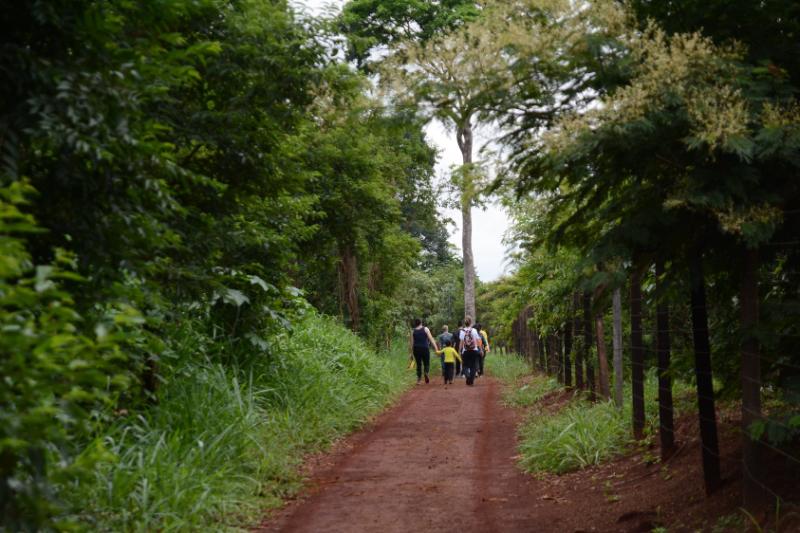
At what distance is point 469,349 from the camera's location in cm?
1923

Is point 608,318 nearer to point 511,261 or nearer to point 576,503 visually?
point 511,261

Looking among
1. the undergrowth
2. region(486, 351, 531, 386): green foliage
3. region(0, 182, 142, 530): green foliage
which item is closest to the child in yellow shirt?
the undergrowth

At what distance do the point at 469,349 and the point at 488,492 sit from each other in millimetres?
11621

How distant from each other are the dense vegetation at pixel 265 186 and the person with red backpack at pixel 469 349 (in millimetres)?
9721

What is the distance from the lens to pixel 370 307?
71.8 feet

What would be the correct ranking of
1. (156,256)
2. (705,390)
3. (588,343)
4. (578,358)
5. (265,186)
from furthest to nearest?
(578,358)
(588,343)
(265,186)
(705,390)
(156,256)

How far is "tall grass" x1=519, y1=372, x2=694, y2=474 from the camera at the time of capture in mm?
8430

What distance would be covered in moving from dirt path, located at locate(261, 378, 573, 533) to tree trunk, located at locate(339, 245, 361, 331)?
8.19 m

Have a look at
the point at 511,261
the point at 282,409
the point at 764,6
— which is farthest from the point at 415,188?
the point at 764,6

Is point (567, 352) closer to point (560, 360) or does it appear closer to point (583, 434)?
point (560, 360)

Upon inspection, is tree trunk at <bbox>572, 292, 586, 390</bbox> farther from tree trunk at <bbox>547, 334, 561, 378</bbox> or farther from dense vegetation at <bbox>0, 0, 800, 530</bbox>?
dense vegetation at <bbox>0, 0, 800, 530</bbox>

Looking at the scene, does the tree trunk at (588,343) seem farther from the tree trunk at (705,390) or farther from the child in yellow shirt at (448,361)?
the child in yellow shirt at (448,361)

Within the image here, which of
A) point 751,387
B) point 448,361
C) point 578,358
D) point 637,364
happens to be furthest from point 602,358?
point 448,361

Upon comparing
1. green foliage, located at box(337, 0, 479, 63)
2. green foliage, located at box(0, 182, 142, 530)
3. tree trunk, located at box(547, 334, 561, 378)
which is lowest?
tree trunk, located at box(547, 334, 561, 378)
